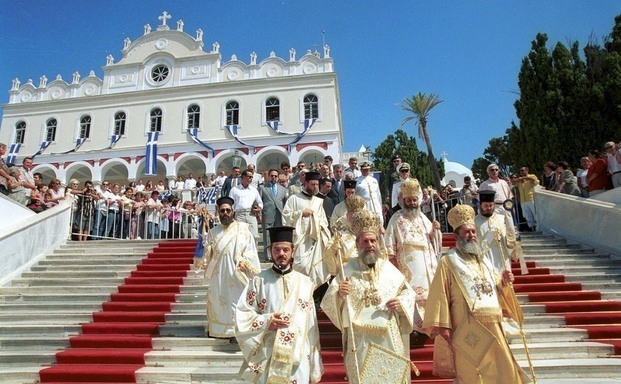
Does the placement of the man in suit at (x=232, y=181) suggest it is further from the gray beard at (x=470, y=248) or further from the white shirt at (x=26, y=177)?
the gray beard at (x=470, y=248)

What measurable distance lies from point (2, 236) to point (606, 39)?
25.7 meters

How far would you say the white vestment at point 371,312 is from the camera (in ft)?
12.7

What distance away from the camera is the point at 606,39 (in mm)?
21859

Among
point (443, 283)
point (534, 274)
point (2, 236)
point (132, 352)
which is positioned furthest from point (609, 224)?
point (2, 236)

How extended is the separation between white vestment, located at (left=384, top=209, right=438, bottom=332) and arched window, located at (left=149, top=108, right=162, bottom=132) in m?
28.3

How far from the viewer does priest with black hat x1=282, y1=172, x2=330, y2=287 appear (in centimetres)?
625

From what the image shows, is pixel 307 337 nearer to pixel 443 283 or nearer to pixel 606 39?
pixel 443 283

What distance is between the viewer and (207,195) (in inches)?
670

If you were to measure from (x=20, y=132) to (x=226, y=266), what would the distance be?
3418cm

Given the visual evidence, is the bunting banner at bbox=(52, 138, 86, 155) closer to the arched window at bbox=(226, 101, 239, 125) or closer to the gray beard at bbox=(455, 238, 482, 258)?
the arched window at bbox=(226, 101, 239, 125)

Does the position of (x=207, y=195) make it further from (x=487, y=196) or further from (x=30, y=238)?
(x=487, y=196)

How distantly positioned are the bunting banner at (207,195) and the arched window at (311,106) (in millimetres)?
13635

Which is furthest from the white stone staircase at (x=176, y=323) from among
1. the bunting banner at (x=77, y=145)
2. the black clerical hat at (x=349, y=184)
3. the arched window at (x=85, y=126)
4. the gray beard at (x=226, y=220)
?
the arched window at (x=85, y=126)

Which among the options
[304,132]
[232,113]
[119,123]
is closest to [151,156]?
[119,123]
